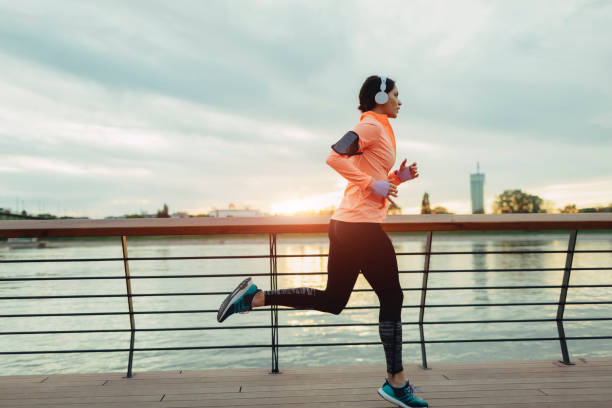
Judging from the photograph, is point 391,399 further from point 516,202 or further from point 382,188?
point 516,202

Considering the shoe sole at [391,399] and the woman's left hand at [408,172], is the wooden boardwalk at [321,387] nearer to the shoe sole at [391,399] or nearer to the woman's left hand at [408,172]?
the shoe sole at [391,399]

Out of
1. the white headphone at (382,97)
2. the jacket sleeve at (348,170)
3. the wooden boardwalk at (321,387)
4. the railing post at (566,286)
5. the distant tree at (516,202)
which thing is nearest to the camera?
the jacket sleeve at (348,170)

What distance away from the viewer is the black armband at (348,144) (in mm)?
1781

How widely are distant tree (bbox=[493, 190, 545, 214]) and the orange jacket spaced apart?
274 ft

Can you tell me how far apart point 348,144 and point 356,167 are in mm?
110

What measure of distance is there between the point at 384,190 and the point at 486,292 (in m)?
14.1

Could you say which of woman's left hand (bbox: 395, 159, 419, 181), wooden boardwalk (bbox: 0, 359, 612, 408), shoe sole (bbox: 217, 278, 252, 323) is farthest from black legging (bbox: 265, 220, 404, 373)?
wooden boardwalk (bbox: 0, 359, 612, 408)

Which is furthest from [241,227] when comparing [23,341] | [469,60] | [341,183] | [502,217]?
[469,60]

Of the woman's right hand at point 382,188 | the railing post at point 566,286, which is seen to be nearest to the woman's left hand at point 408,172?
the woman's right hand at point 382,188

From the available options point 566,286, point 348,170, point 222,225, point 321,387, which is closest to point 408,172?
point 348,170

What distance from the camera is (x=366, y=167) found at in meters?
1.88

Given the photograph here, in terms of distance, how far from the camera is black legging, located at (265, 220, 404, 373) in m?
1.83

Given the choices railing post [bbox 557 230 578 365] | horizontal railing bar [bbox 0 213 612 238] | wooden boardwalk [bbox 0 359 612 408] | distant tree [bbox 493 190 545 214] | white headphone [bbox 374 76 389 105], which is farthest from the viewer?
distant tree [bbox 493 190 545 214]

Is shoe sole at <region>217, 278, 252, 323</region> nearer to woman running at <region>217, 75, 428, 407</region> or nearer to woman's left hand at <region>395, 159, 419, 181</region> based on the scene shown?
woman running at <region>217, 75, 428, 407</region>
